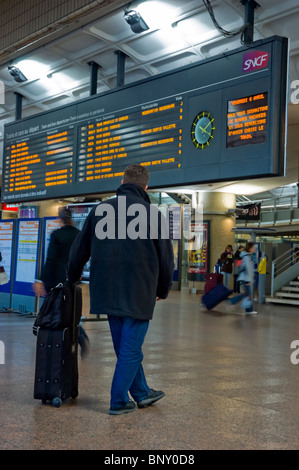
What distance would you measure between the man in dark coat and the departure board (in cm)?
277

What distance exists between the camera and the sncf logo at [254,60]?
644cm

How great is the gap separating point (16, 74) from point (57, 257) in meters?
6.20

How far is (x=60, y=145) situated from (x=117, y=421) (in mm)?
6317

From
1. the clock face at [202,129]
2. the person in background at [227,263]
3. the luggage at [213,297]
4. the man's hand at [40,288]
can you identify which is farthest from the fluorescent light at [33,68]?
the person in background at [227,263]


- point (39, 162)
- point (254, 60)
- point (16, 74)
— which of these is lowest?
point (39, 162)

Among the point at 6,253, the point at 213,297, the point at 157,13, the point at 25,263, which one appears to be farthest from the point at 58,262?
the point at 213,297

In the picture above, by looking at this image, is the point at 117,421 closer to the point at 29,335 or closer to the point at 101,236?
the point at 101,236

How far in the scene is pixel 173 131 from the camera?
7.43 metres

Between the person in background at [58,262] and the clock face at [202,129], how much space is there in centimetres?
222

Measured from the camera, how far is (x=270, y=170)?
6.22 meters

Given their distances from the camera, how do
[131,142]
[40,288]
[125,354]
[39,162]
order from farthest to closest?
[39,162], [131,142], [40,288], [125,354]

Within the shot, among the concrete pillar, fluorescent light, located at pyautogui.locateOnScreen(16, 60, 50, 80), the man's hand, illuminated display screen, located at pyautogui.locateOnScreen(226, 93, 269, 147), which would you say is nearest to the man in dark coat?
the man's hand

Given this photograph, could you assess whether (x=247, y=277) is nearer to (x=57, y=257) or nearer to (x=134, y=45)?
(x=134, y=45)
